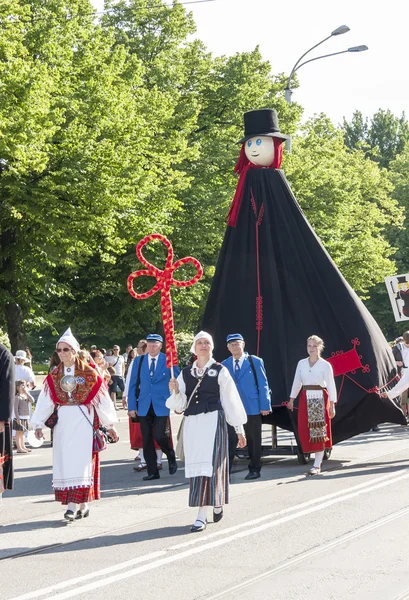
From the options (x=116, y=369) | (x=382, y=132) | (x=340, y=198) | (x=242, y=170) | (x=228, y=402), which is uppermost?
(x=382, y=132)

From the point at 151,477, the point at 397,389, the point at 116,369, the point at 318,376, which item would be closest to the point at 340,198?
the point at 116,369

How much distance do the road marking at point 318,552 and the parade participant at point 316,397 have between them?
10.5 feet

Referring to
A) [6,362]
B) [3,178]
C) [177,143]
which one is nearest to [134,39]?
[177,143]

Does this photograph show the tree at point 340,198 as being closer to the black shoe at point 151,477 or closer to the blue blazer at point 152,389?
the blue blazer at point 152,389

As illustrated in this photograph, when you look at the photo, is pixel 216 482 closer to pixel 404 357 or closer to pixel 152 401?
pixel 152 401

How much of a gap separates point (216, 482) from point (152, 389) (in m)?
3.99

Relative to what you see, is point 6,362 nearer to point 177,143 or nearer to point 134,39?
point 177,143

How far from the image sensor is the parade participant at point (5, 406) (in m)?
8.98

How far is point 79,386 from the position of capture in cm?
939

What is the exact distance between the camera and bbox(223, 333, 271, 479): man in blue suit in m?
12.3

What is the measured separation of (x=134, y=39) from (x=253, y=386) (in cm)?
2469

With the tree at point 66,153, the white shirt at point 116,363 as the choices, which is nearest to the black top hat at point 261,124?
the tree at point 66,153

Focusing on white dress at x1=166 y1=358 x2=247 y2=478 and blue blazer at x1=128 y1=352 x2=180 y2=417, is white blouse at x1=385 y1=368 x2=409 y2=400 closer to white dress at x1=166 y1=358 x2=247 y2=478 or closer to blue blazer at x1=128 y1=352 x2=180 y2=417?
blue blazer at x1=128 y1=352 x2=180 y2=417

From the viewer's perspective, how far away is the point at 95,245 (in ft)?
88.0
